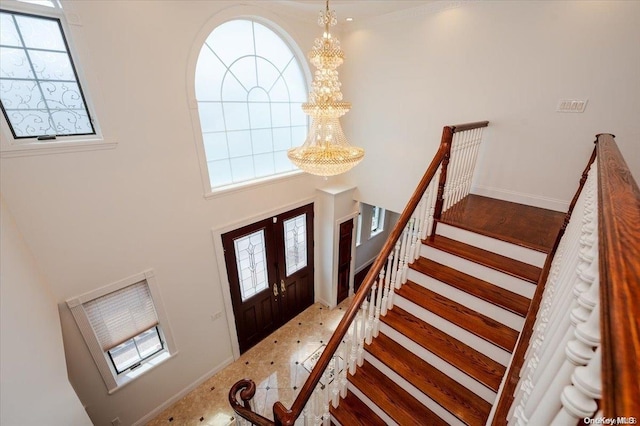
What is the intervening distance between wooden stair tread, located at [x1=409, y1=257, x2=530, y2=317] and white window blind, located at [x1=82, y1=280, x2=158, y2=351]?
9.88 feet

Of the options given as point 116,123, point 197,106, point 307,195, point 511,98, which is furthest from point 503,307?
point 116,123

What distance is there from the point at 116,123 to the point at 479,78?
12.9 feet

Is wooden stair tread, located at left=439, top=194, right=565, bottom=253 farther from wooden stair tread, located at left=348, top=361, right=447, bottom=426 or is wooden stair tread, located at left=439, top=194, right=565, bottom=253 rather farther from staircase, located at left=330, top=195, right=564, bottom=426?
wooden stair tread, located at left=348, top=361, right=447, bottom=426

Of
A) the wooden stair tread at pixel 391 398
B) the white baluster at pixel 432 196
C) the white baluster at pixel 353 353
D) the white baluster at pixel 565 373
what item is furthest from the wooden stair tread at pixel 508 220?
the white baluster at pixel 565 373

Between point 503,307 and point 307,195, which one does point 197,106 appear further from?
point 503,307

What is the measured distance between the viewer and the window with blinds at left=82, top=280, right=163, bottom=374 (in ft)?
9.21

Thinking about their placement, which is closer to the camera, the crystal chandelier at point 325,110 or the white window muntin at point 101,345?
the crystal chandelier at point 325,110

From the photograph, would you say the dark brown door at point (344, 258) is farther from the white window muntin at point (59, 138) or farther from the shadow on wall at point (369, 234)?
the white window muntin at point (59, 138)

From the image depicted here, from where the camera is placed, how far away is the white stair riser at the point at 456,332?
1900 mm

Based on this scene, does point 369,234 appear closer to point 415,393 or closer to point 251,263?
point 251,263

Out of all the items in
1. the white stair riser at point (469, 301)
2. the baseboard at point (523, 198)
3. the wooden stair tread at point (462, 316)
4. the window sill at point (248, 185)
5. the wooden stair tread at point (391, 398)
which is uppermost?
the window sill at point (248, 185)

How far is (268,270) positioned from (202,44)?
317 cm

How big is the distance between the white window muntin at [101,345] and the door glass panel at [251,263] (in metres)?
1.08

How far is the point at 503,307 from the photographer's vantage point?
2.00m
